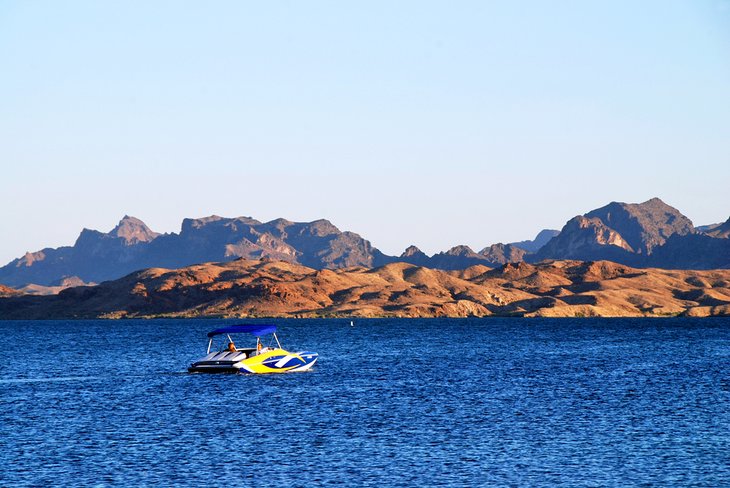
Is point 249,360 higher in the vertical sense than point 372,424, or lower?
higher

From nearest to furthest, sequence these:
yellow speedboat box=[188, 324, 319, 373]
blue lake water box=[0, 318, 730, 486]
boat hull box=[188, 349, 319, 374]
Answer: blue lake water box=[0, 318, 730, 486], boat hull box=[188, 349, 319, 374], yellow speedboat box=[188, 324, 319, 373]

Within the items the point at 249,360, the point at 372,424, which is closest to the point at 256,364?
the point at 249,360

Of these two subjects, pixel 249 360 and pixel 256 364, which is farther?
pixel 256 364

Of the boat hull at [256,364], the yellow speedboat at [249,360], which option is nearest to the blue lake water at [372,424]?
the boat hull at [256,364]

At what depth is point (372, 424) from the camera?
6494cm

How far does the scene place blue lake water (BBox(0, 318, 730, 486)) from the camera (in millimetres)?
49125

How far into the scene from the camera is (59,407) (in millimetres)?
74438

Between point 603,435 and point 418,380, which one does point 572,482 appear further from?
point 418,380

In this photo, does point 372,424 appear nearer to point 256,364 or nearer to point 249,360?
point 249,360

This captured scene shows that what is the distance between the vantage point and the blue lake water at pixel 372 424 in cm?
4912

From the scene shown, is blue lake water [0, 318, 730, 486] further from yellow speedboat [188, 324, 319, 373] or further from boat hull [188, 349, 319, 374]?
yellow speedboat [188, 324, 319, 373]

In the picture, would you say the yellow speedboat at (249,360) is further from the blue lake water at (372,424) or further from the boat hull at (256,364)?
the blue lake water at (372,424)

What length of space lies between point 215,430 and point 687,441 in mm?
26162

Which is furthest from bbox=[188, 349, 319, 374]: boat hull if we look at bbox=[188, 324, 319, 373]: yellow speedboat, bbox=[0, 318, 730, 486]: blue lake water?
bbox=[0, 318, 730, 486]: blue lake water
